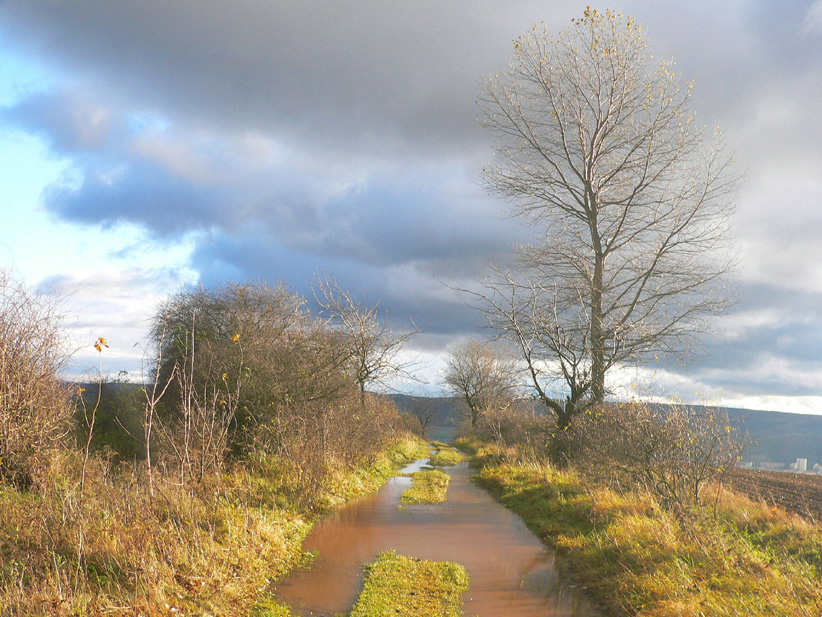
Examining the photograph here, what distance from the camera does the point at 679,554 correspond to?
22.3 ft

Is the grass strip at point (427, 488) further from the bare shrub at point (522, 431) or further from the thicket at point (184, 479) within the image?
the bare shrub at point (522, 431)

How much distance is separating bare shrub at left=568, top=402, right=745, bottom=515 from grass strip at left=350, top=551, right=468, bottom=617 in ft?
11.1

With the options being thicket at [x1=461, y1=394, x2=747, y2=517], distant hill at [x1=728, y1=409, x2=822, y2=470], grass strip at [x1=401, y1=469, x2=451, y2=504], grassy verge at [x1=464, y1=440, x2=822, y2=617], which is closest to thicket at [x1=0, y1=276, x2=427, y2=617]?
grass strip at [x1=401, y1=469, x2=451, y2=504]

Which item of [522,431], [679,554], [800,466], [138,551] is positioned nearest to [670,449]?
[679,554]

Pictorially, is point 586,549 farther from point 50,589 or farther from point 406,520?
point 50,589

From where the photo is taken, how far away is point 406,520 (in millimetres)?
10820

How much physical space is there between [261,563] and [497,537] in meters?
4.32

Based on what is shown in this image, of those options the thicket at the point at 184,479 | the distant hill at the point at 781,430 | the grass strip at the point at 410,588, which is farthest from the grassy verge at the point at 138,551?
the distant hill at the point at 781,430

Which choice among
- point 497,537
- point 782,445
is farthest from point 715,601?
point 782,445

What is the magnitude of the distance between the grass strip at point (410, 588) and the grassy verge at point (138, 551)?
47.7 inches

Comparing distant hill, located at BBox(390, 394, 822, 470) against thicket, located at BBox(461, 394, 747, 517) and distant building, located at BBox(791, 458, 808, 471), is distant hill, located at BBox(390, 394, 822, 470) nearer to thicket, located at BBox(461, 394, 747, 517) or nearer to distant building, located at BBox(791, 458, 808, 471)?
distant building, located at BBox(791, 458, 808, 471)

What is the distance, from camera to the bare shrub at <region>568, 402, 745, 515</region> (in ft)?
28.0

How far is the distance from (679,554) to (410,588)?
10.7ft

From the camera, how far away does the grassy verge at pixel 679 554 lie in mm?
5477
